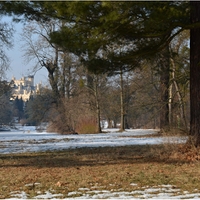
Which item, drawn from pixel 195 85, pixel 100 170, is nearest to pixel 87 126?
pixel 195 85

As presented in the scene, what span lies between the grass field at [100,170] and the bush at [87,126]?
1603 centimetres

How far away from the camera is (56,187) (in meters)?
7.69

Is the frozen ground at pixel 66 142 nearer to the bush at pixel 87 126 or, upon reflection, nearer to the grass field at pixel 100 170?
the grass field at pixel 100 170

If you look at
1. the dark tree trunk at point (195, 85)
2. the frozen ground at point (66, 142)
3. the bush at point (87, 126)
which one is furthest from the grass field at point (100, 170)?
the bush at point (87, 126)

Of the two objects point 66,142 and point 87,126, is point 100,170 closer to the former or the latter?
point 66,142

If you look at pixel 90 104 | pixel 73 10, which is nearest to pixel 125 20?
pixel 73 10

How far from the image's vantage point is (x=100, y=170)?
9922 millimetres

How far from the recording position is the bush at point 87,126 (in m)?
31.0

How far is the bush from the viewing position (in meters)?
31.0

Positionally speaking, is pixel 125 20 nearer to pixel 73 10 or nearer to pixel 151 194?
pixel 73 10

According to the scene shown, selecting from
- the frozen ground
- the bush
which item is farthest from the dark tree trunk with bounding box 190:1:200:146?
the bush

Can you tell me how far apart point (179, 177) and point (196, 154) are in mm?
3422

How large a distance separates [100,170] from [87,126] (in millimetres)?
21211

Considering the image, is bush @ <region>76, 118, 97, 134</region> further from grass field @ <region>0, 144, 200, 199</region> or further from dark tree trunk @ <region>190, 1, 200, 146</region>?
dark tree trunk @ <region>190, 1, 200, 146</region>
